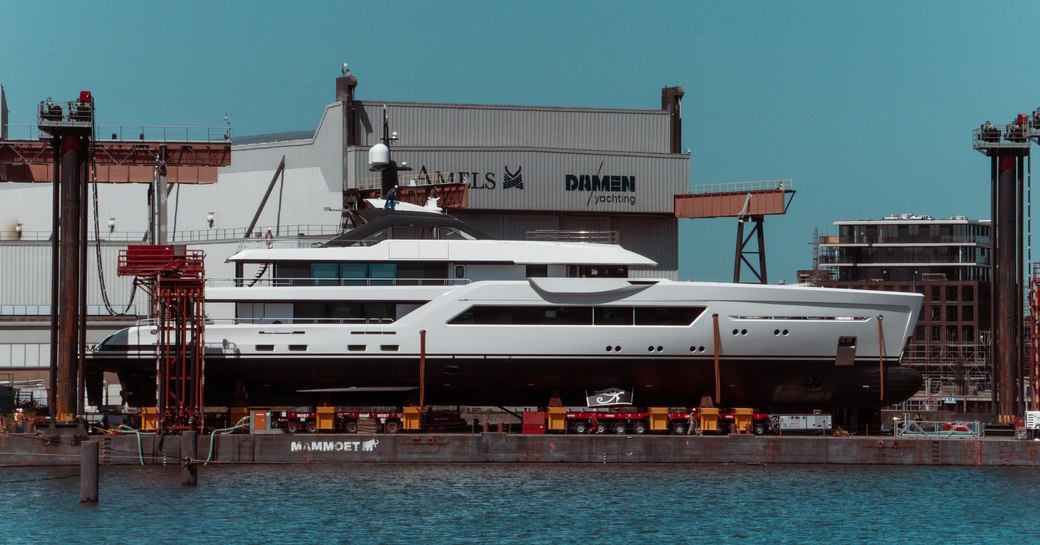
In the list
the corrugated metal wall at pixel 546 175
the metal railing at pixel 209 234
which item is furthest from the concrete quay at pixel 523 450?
the corrugated metal wall at pixel 546 175

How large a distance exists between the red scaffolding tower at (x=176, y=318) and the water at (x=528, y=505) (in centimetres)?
199

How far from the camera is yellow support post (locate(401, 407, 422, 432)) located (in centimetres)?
4459

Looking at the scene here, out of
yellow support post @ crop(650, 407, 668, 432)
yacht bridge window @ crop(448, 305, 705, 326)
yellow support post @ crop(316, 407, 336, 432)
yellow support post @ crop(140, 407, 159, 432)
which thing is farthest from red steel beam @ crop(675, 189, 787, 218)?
yellow support post @ crop(140, 407, 159, 432)

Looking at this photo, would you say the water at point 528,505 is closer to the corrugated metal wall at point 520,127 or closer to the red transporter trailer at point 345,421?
the red transporter trailer at point 345,421

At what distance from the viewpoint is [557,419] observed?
45.1 m

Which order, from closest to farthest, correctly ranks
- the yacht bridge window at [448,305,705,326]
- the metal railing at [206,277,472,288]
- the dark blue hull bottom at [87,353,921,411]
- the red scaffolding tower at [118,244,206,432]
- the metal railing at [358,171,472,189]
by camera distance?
1. the red scaffolding tower at [118,244,206,432]
2. the dark blue hull bottom at [87,353,921,411]
3. the yacht bridge window at [448,305,705,326]
4. the metal railing at [206,277,472,288]
5. the metal railing at [358,171,472,189]

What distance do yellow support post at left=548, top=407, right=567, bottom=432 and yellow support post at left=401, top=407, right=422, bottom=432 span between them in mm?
3817

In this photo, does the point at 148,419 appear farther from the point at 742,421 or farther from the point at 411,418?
the point at 742,421

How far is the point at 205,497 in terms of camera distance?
3884 cm

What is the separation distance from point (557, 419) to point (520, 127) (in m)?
33.2

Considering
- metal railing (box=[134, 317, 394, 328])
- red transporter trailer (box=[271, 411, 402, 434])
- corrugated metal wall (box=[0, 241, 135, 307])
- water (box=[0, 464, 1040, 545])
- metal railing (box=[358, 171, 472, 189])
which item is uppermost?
metal railing (box=[358, 171, 472, 189])

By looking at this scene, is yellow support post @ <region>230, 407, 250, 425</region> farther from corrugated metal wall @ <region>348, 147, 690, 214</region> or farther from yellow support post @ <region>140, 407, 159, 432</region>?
corrugated metal wall @ <region>348, 147, 690, 214</region>

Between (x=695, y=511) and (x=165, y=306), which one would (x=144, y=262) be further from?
(x=695, y=511)

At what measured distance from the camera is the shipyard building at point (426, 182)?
71.4m
